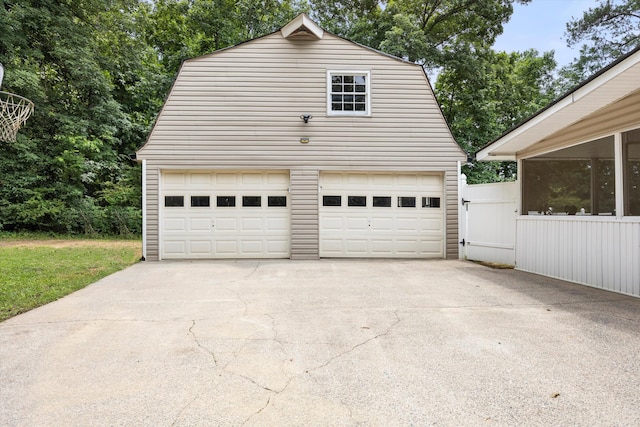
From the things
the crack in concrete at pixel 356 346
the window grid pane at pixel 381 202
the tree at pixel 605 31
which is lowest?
the crack in concrete at pixel 356 346

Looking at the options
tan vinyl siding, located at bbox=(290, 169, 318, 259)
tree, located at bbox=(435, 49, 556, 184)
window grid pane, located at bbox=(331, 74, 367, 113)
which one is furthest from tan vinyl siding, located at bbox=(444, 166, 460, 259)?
tree, located at bbox=(435, 49, 556, 184)

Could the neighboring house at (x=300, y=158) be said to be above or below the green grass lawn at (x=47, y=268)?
above

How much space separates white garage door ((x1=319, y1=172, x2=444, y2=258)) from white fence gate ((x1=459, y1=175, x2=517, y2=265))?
54 cm

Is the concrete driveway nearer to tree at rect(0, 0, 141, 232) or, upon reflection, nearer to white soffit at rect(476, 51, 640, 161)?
white soffit at rect(476, 51, 640, 161)

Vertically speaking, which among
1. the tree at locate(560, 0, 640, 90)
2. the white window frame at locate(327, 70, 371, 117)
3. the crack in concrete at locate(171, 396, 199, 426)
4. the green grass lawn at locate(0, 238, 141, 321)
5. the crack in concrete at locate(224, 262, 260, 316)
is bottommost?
the crack in concrete at locate(224, 262, 260, 316)

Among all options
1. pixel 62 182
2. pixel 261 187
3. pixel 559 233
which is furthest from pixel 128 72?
pixel 559 233

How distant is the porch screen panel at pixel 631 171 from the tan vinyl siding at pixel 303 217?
5.62 m

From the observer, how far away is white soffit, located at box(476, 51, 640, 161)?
3771mm

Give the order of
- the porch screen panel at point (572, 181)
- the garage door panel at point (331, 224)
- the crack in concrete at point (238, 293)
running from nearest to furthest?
the crack in concrete at point (238, 293)
the porch screen panel at point (572, 181)
the garage door panel at point (331, 224)

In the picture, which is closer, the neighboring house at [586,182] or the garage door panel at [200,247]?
the neighboring house at [586,182]

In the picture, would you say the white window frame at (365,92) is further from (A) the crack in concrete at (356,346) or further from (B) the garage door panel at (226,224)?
(A) the crack in concrete at (356,346)

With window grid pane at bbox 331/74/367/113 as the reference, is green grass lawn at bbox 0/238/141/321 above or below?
below

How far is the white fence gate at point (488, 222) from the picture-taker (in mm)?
7414

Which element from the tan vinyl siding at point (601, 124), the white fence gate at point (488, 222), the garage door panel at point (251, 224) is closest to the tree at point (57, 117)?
the garage door panel at point (251, 224)
